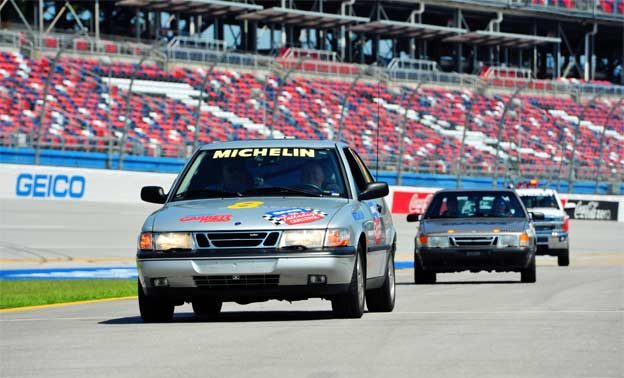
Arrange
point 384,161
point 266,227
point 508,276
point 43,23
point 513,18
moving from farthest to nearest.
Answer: point 513,18 → point 43,23 → point 384,161 → point 508,276 → point 266,227

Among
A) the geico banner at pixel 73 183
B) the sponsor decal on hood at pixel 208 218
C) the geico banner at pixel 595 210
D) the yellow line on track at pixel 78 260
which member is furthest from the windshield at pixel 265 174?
the geico banner at pixel 595 210

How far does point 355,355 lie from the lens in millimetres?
8977

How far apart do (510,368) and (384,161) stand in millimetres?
36807

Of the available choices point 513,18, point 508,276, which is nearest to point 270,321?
point 508,276

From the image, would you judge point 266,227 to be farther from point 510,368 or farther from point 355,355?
point 510,368

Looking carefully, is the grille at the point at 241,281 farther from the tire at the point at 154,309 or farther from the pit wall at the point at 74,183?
the pit wall at the point at 74,183

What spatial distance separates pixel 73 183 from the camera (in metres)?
38.2

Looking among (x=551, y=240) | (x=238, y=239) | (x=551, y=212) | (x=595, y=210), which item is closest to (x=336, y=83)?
(x=595, y=210)

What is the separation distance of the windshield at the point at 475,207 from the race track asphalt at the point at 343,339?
10.1 ft

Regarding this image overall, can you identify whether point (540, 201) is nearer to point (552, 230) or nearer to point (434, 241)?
point (552, 230)

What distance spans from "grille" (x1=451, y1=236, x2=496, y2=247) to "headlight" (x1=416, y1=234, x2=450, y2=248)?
0.34ft

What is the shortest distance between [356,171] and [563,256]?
17.8 meters

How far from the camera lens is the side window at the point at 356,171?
13.3m

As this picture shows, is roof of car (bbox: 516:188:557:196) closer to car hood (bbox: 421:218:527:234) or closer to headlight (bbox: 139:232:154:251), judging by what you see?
car hood (bbox: 421:218:527:234)
